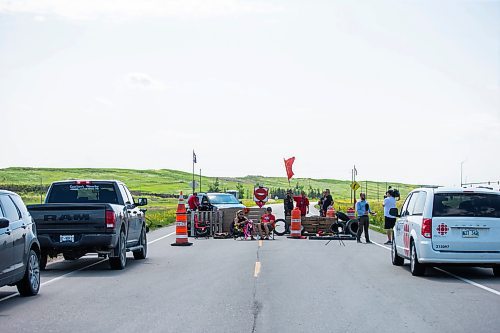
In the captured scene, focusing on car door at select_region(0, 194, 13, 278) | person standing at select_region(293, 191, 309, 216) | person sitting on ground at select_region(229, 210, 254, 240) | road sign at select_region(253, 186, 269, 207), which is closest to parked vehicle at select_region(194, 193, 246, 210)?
road sign at select_region(253, 186, 269, 207)

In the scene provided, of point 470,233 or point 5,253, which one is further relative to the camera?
point 470,233

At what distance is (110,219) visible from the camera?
57.6ft

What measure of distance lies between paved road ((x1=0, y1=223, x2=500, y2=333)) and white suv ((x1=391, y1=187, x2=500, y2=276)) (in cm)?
45

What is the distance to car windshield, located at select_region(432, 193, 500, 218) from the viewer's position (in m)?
16.0

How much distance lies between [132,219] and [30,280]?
6844mm

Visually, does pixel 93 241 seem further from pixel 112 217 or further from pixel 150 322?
pixel 150 322

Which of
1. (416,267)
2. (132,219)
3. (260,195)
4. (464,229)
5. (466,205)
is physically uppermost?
(260,195)

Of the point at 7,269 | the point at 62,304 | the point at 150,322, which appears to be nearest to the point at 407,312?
the point at 150,322

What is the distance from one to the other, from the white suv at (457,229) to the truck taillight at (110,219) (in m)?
6.40

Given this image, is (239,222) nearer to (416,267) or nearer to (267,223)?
(267,223)

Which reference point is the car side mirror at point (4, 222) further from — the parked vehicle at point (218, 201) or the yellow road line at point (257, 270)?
the parked vehicle at point (218, 201)

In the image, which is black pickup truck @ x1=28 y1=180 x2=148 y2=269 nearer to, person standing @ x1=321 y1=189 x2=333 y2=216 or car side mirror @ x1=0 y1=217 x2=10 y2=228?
car side mirror @ x1=0 y1=217 x2=10 y2=228

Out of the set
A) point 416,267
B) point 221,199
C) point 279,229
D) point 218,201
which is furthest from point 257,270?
point 279,229

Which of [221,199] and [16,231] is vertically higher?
[221,199]
